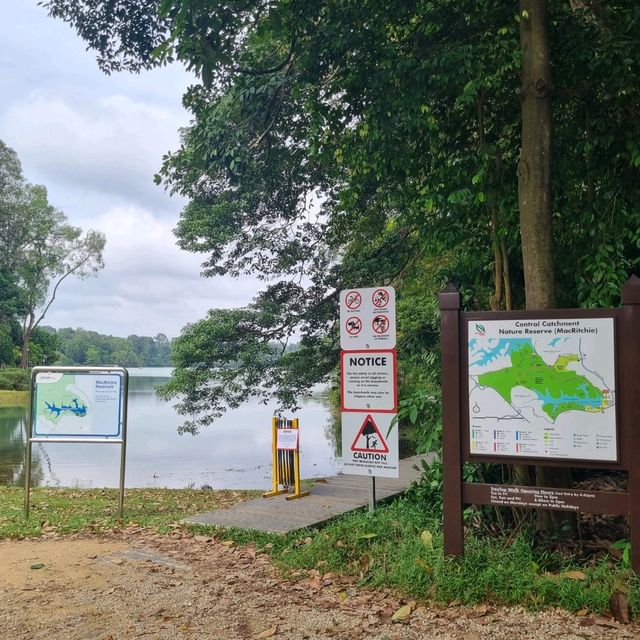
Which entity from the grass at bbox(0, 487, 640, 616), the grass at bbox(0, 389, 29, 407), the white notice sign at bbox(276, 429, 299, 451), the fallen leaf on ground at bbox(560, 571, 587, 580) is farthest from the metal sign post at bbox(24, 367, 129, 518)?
the grass at bbox(0, 389, 29, 407)

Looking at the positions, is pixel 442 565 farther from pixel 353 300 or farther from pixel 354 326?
pixel 353 300

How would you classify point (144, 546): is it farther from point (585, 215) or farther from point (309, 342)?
point (309, 342)

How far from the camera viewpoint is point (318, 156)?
22.2ft

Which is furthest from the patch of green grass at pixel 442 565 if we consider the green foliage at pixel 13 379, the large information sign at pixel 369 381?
the green foliage at pixel 13 379

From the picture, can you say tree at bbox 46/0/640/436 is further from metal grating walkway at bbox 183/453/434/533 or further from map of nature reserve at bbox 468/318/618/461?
metal grating walkway at bbox 183/453/434/533

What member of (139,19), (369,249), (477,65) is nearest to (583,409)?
(477,65)

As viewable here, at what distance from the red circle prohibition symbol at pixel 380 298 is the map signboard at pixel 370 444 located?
43.7 inches

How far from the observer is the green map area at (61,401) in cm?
726

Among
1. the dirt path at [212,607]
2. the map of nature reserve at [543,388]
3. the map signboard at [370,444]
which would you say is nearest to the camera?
the dirt path at [212,607]

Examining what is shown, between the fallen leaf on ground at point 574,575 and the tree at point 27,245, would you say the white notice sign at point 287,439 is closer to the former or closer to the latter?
the fallen leaf on ground at point 574,575

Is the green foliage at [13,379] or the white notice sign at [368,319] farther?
the green foliage at [13,379]

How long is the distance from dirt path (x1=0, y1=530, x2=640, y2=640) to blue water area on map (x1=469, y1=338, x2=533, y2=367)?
169cm

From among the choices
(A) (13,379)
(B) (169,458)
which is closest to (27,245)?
(A) (13,379)

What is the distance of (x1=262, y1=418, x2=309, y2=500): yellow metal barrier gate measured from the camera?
808 centimetres
